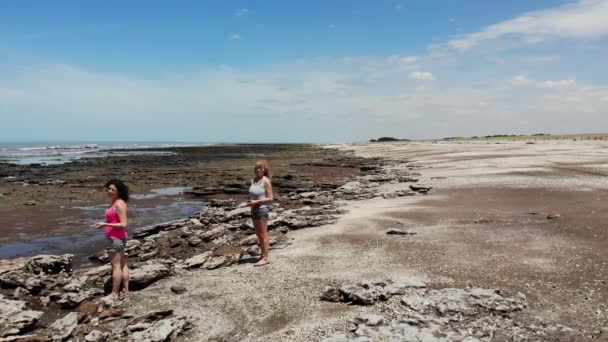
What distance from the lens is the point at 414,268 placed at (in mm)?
9641

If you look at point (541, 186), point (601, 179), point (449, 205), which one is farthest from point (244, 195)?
point (601, 179)

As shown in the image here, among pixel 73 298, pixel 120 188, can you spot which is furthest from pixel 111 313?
pixel 120 188

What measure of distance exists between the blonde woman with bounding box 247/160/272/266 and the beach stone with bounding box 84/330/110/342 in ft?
13.4

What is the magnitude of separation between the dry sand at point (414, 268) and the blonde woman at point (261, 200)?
0.58m

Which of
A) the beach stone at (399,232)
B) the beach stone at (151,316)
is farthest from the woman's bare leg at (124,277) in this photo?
the beach stone at (399,232)

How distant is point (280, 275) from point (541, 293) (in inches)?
211

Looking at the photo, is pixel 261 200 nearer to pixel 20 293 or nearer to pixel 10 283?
pixel 20 293

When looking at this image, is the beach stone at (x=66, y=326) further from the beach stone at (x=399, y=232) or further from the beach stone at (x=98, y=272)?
the beach stone at (x=399, y=232)

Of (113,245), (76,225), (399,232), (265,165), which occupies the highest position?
(265,165)

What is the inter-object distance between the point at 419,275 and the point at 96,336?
641 centimetres

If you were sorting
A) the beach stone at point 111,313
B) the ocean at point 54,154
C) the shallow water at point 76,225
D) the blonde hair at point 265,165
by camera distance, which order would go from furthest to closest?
the ocean at point 54,154
the shallow water at point 76,225
the blonde hair at point 265,165
the beach stone at point 111,313

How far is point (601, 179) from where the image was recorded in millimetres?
21078

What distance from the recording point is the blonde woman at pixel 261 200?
34.2 feet

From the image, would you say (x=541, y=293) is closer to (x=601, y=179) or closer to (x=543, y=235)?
(x=543, y=235)
